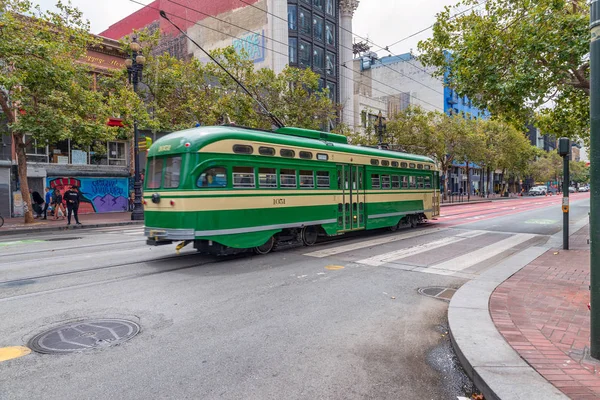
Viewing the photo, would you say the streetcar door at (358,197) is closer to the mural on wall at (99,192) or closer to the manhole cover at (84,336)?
the manhole cover at (84,336)

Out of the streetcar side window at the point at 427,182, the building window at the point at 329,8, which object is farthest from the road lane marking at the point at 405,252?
the building window at the point at 329,8

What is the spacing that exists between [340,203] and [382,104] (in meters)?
41.3

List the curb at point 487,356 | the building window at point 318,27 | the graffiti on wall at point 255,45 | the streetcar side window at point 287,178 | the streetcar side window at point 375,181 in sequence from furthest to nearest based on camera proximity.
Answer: the building window at point 318,27
the graffiti on wall at point 255,45
the streetcar side window at point 375,181
the streetcar side window at point 287,178
the curb at point 487,356

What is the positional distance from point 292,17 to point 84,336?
41.3m

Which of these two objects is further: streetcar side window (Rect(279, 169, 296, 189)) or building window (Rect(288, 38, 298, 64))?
building window (Rect(288, 38, 298, 64))

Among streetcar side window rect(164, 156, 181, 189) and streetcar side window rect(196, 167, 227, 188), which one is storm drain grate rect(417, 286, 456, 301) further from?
streetcar side window rect(164, 156, 181, 189)

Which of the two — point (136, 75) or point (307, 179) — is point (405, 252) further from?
point (136, 75)

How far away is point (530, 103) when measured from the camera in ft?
45.3

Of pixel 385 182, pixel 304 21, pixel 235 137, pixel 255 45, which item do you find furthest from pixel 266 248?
pixel 304 21

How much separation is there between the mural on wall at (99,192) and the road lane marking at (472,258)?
987 inches

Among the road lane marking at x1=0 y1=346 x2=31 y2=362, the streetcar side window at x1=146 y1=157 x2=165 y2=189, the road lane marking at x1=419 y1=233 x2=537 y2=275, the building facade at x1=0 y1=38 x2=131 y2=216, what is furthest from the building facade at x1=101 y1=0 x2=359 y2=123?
the road lane marking at x1=0 y1=346 x2=31 y2=362

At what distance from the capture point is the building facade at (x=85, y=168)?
23812 mm

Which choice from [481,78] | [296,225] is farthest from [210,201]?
[481,78]

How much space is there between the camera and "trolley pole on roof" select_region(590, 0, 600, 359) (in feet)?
12.1
